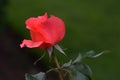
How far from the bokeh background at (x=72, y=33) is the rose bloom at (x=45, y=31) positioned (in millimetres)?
3464

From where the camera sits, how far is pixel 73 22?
6.02 metres

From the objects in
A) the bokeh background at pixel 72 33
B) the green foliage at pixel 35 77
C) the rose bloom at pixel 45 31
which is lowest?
the bokeh background at pixel 72 33

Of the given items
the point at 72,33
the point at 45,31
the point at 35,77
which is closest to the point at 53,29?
the point at 45,31

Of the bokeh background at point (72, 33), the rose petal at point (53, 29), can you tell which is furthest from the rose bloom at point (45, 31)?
the bokeh background at point (72, 33)

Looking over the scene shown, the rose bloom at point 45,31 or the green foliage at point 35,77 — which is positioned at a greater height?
the rose bloom at point 45,31

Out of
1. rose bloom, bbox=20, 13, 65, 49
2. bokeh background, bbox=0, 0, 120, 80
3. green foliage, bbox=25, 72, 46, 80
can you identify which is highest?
rose bloom, bbox=20, 13, 65, 49

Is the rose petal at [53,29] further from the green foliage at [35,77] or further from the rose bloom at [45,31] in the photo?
the green foliage at [35,77]

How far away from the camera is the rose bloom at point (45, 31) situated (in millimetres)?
1268

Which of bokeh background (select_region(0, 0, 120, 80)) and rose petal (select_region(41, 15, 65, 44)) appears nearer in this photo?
rose petal (select_region(41, 15, 65, 44))

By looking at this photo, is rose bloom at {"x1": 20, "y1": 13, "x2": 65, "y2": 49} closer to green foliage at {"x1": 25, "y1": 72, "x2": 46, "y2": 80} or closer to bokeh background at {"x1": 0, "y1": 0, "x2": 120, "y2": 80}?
green foliage at {"x1": 25, "y1": 72, "x2": 46, "y2": 80}

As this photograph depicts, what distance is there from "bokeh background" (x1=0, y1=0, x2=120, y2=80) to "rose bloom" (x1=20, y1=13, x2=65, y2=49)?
346cm

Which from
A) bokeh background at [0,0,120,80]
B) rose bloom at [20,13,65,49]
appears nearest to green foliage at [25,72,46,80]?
rose bloom at [20,13,65,49]

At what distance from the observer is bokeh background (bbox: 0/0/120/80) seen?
513 centimetres

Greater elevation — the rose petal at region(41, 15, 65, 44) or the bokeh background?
the rose petal at region(41, 15, 65, 44)
